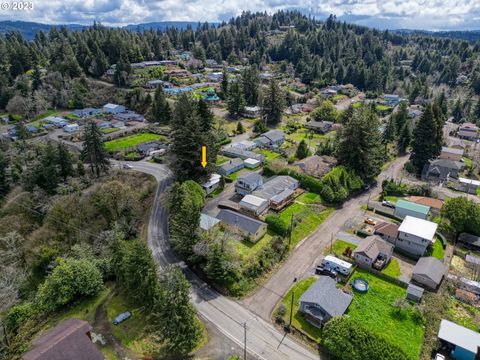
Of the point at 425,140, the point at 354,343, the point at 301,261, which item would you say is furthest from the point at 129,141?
the point at 425,140

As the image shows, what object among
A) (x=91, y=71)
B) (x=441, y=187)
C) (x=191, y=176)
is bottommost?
(x=441, y=187)

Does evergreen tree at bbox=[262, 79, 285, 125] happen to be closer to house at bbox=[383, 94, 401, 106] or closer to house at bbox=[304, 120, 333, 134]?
house at bbox=[304, 120, 333, 134]

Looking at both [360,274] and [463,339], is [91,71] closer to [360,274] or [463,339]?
[360,274]

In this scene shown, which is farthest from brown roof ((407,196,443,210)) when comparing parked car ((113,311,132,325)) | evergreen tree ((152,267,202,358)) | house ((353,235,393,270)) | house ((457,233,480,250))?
parked car ((113,311,132,325))

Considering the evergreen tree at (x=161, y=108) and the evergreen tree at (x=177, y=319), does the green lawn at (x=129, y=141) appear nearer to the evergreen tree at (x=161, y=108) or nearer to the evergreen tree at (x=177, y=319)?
the evergreen tree at (x=161, y=108)

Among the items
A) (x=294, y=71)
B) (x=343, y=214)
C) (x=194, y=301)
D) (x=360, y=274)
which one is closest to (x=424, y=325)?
(x=360, y=274)

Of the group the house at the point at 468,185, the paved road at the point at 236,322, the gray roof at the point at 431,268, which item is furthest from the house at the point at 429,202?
the paved road at the point at 236,322
